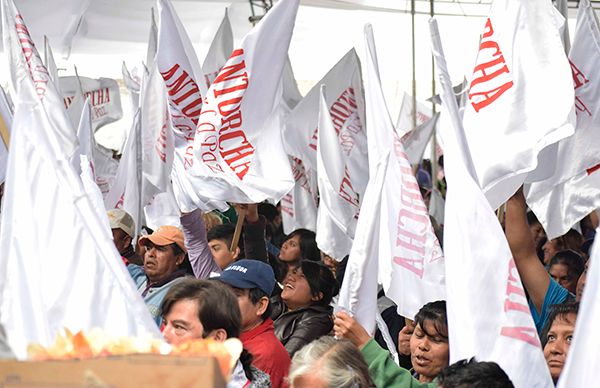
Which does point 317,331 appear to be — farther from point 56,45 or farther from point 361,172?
point 56,45

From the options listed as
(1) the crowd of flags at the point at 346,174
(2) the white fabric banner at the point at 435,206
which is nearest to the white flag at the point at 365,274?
(1) the crowd of flags at the point at 346,174

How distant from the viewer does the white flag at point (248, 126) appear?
19.2ft

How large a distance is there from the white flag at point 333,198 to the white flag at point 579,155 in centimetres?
157

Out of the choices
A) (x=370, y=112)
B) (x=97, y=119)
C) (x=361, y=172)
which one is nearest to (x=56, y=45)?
(x=97, y=119)

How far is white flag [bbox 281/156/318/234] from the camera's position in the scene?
8.81 m

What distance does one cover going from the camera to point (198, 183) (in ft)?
19.1

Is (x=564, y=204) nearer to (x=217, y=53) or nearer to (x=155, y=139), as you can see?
(x=155, y=139)

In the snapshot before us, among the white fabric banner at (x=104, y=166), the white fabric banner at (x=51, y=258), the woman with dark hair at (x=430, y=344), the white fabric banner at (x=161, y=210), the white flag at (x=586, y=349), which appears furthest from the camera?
the white fabric banner at (x=104, y=166)

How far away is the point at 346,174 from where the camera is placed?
785 centimetres

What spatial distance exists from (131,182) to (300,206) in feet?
7.25

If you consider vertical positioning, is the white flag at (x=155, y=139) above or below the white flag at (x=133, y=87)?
above

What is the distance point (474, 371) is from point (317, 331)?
86.9 inches

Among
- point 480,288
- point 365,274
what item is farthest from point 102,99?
point 480,288

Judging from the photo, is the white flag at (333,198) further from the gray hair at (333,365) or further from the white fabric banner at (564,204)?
the gray hair at (333,365)
